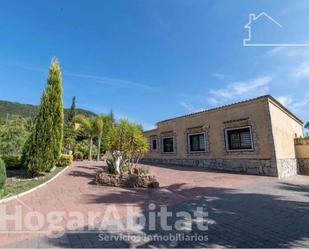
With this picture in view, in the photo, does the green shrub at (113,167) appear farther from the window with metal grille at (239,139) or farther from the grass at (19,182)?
the window with metal grille at (239,139)

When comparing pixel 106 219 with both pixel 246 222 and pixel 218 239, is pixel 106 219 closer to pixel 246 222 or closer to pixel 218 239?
pixel 218 239

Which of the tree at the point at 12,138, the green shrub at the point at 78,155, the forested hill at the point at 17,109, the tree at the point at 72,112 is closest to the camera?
the tree at the point at 12,138

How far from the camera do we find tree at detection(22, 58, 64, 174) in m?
10.7

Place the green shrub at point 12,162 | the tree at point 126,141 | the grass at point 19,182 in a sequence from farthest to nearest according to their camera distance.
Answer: the green shrub at point 12,162 < the tree at point 126,141 < the grass at point 19,182

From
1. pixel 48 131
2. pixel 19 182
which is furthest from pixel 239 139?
pixel 19 182

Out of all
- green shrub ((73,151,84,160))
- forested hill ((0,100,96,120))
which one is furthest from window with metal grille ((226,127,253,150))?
forested hill ((0,100,96,120))

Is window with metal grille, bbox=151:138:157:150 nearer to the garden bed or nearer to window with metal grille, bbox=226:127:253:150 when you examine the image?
window with metal grille, bbox=226:127:253:150

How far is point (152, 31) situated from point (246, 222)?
1170 centimetres

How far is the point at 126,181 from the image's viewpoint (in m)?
9.62

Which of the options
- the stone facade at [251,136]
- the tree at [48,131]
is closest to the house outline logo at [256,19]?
the stone facade at [251,136]

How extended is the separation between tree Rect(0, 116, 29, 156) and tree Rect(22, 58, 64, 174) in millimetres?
5528

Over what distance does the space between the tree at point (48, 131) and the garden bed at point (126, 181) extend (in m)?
3.19

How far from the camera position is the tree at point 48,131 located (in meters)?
10.7

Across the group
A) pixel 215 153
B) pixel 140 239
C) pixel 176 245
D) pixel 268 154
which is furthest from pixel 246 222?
pixel 215 153
